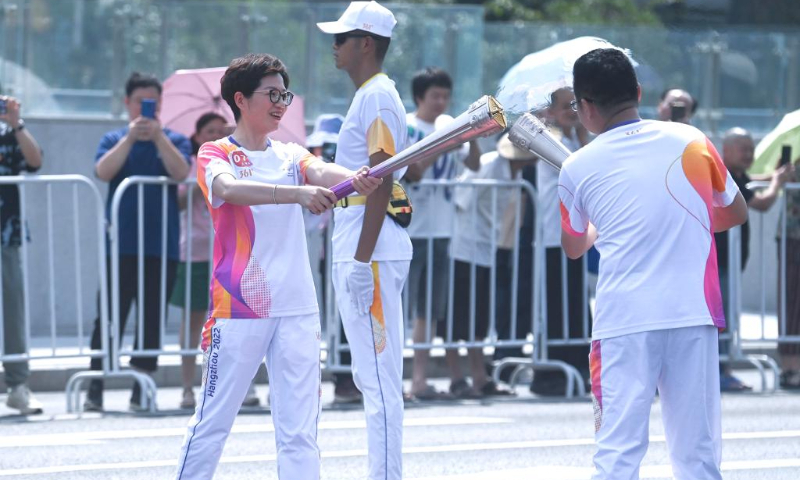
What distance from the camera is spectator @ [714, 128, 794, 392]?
10.6 metres

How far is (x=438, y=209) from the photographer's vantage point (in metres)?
10.0

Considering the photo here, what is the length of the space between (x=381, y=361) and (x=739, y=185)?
5.66 metres

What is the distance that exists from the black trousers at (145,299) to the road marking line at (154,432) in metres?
1.15

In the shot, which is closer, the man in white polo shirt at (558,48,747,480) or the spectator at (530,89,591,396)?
the man in white polo shirt at (558,48,747,480)

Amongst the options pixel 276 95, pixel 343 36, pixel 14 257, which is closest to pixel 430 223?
pixel 14 257

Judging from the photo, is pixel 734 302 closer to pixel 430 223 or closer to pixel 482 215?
pixel 482 215

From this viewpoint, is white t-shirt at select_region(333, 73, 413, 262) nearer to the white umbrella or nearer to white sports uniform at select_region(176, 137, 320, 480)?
the white umbrella

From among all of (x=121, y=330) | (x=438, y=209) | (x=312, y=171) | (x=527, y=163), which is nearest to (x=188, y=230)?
(x=121, y=330)

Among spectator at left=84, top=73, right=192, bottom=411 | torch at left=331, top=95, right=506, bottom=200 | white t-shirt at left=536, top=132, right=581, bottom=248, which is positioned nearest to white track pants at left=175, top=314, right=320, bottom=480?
torch at left=331, top=95, right=506, bottom=200

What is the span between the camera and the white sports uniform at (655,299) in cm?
462

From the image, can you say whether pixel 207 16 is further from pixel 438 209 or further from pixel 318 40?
pixel 438 209

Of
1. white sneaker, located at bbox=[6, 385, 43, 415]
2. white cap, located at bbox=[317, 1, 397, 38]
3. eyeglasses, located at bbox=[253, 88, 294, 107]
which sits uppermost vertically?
white cap, located at bbox=[317, 1, 397, 38]

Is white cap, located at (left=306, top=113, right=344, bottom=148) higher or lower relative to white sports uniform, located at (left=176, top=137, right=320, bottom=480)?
higher

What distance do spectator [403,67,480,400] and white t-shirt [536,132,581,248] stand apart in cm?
53
